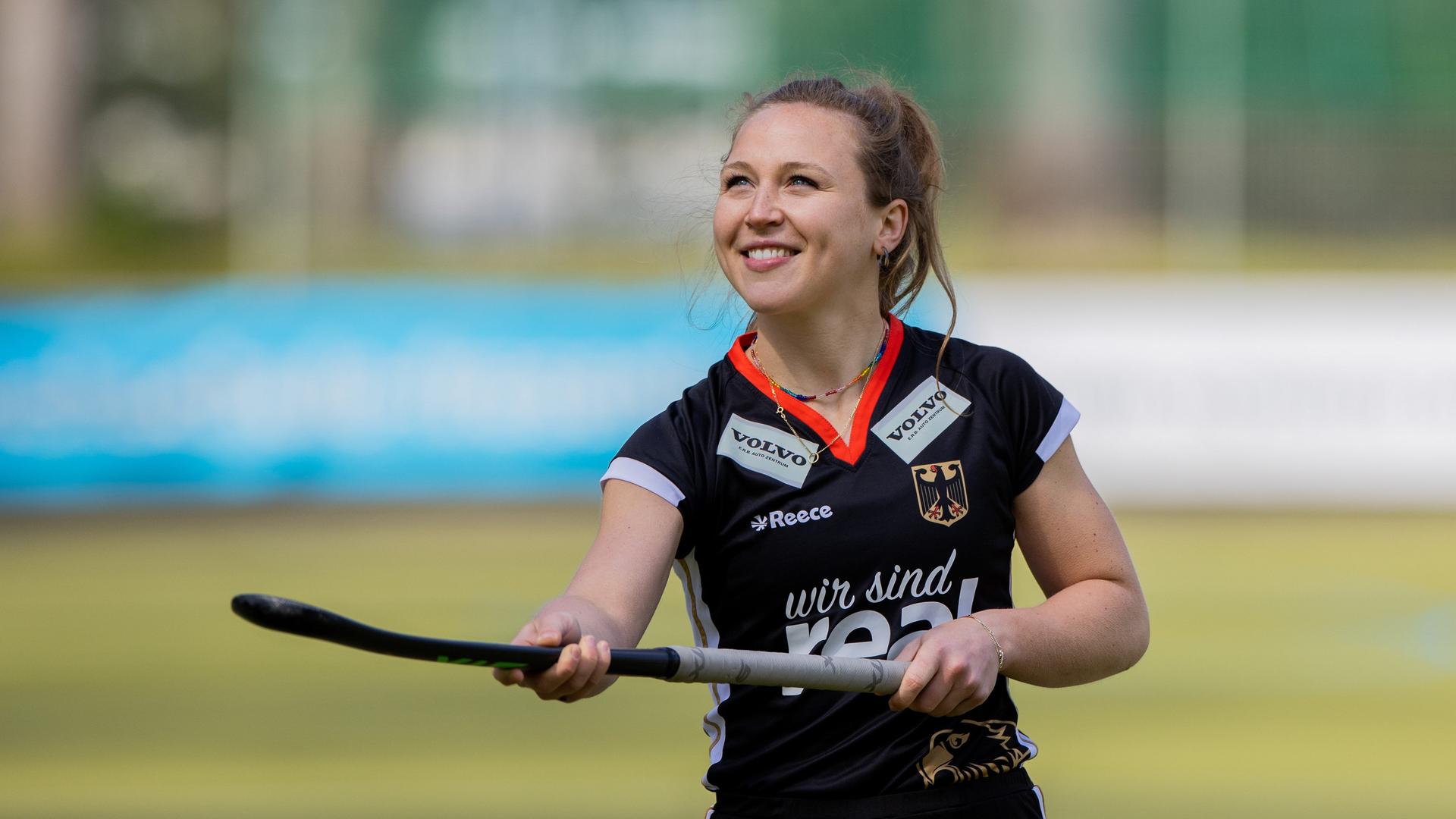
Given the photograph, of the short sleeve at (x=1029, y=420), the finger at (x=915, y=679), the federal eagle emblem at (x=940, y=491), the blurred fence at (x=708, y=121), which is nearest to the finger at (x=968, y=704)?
the finger at (x=915, y=679)

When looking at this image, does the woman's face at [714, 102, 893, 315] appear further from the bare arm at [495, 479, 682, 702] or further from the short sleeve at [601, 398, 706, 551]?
the bare arm at [495, 479, 682, 702]

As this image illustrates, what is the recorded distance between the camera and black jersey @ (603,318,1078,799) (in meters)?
3.17

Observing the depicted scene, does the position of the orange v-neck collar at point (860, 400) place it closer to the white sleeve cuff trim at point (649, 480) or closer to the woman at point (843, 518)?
the woman at point (843, 518)

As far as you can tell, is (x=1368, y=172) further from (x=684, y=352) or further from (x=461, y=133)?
(x=461, y=133)

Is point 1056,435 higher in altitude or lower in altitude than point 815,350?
lower

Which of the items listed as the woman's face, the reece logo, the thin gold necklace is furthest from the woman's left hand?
the woman's face

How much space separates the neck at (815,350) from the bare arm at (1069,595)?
1.24 feet

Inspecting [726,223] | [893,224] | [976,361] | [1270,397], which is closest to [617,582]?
[726,223]

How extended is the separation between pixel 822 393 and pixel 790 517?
270 mm

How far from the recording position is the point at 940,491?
10.5 ft

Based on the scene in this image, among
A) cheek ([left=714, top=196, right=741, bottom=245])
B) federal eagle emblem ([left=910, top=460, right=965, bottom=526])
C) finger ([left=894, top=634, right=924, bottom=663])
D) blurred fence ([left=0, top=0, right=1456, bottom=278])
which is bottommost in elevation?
finger ([left=894, top=634, right=924, bottom=663])

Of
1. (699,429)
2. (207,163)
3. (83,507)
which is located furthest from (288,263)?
(699,429)

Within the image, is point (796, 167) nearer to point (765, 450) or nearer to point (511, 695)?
point (765, 450)

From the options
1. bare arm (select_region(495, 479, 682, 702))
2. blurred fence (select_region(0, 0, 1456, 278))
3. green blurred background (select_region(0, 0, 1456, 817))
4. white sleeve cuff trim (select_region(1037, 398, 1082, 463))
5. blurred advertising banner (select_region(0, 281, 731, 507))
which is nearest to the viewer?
bare arm (select_region(495, 479, 682, 702))
